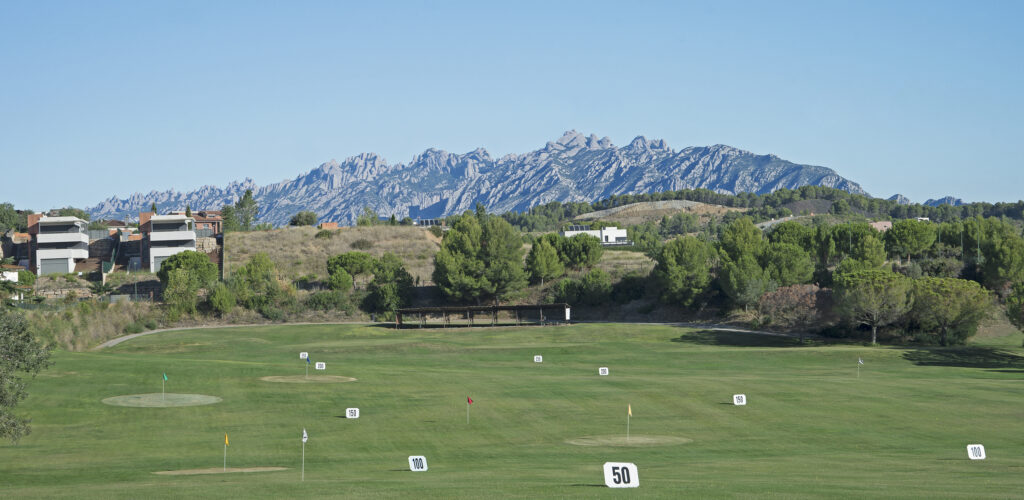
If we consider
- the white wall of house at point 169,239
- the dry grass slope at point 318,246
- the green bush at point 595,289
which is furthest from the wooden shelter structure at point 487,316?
the white wall of house at point 169,239

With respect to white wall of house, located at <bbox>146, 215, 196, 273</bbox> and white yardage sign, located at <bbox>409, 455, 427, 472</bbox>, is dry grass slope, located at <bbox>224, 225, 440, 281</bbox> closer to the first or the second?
white wall of house, located at <bbox>146, 215, 196, 273</bbox>

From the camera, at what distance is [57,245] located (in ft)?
506

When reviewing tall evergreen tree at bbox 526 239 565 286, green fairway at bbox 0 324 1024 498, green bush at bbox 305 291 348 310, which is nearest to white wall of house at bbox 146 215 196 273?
green bush at bbox 305 291 348 310

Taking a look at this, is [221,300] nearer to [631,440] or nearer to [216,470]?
[216,470]

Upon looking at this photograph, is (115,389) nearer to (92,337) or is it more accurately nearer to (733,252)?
(92,337)

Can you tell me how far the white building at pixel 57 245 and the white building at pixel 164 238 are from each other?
34.8 ft

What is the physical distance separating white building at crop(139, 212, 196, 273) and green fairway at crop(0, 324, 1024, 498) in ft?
289

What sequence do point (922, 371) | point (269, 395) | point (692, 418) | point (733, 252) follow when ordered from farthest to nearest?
point (733, 252) < point (922, 371) < point (269, 395) < point (692, 418)

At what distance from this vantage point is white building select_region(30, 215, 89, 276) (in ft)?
498

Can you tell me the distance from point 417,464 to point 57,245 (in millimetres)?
145043

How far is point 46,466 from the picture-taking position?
32.6m

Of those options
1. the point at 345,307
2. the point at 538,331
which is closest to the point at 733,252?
the point at 538,331

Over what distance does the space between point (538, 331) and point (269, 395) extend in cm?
5835

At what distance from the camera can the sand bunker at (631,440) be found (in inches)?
1473
